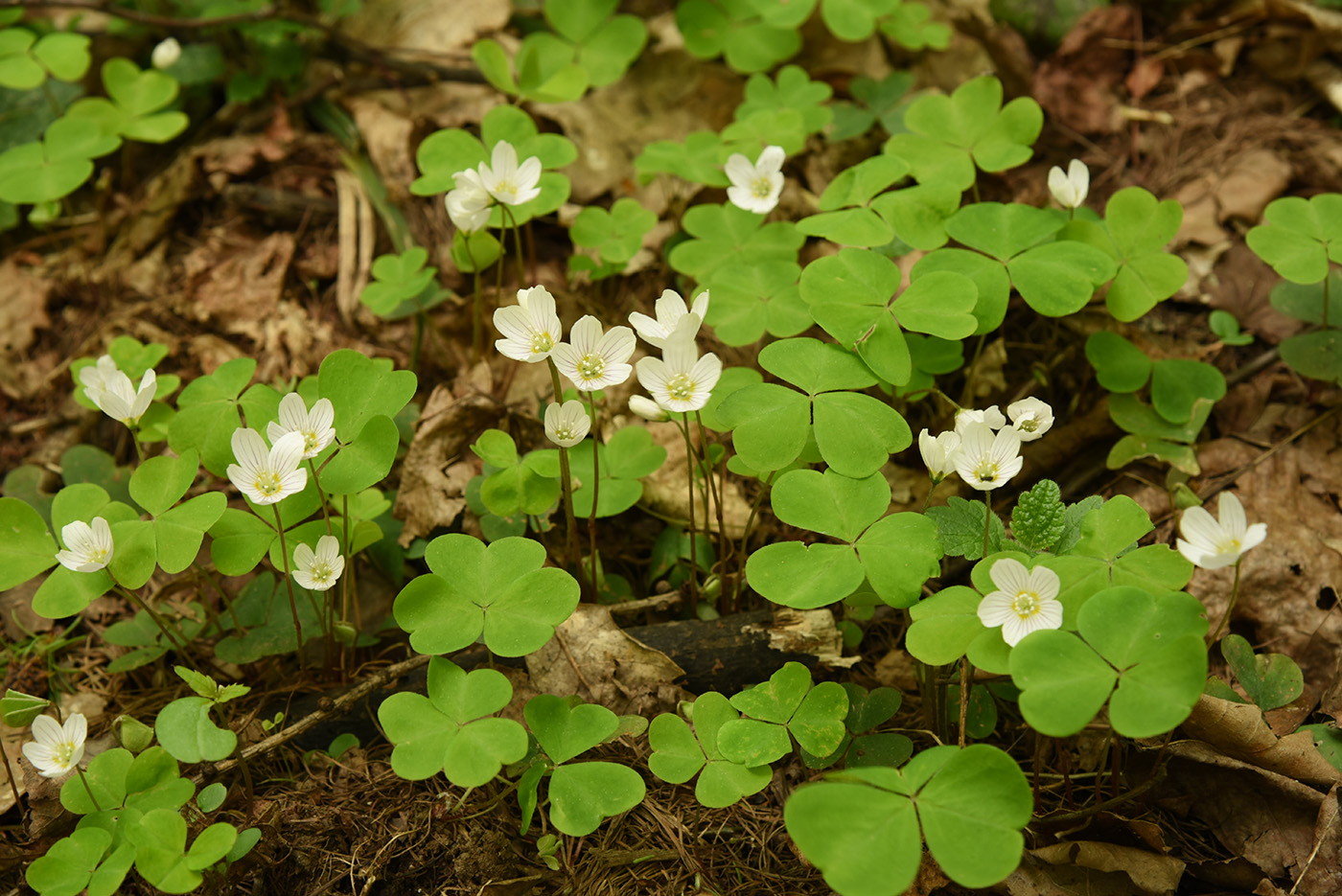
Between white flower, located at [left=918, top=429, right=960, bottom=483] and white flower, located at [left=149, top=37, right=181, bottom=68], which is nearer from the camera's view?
white flower, located at [left=918, top=429, right=960, bottom=483]

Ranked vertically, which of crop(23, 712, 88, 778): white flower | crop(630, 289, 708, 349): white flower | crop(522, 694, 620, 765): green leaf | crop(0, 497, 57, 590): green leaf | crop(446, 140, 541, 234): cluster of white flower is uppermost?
crop(446, 140, 541, 234): cluster of white flower

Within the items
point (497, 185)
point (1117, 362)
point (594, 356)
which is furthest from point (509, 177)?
point (1117, 362)

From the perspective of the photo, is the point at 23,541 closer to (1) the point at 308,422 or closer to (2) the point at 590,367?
(1) the point at 308,422

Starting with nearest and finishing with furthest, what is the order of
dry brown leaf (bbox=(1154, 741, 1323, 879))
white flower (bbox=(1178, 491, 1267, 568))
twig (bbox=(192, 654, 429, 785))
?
white flower (bbox=(1178, 491, 1267, 568)), dry brown leaf (bbox=(1154, 741, 1323, 879)), twig (bbox=(192, 654, 429, 785))

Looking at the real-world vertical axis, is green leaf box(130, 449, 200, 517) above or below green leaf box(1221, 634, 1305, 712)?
above

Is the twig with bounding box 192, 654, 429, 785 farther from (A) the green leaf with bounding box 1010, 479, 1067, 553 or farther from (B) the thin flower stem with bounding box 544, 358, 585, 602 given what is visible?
(A) the green leaf with bounding box 1010, 479, 1067, 553

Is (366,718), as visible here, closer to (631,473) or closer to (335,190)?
(631,473)

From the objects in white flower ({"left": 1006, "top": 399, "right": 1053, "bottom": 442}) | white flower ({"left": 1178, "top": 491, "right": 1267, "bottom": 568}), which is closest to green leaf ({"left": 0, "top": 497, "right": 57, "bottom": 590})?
white flower ({"left": 1006, "top": 399, "right": 1053, "bottom": 442})
